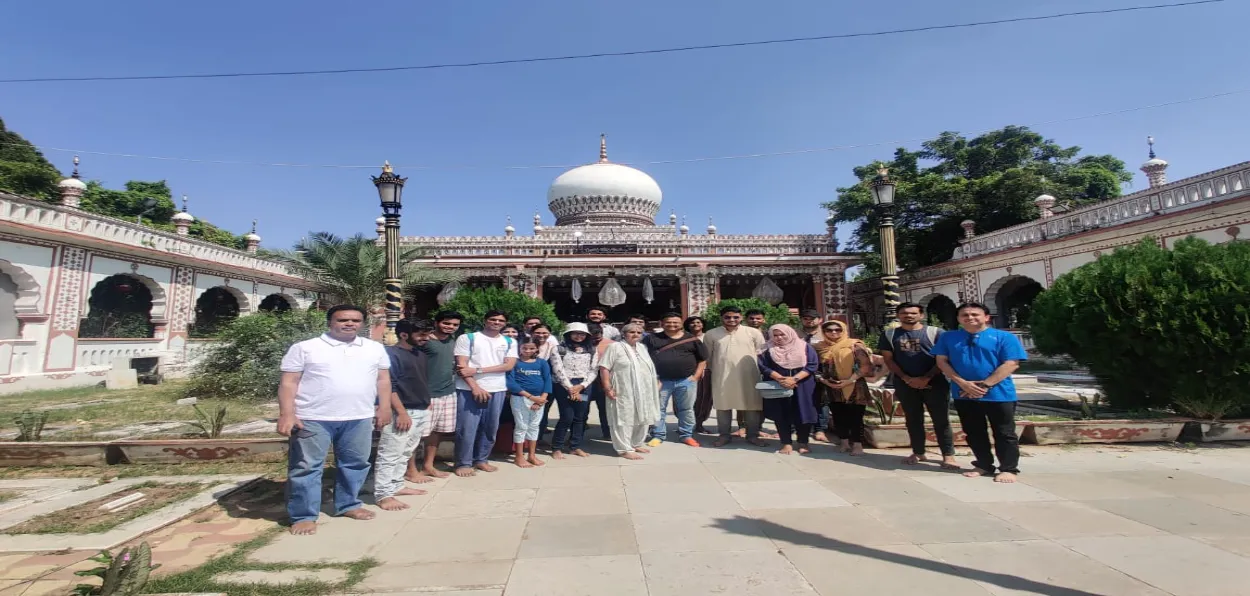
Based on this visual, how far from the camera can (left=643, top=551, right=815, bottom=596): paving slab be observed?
2.35m

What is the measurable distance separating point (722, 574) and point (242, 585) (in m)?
2.12

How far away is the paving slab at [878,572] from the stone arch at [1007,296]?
14.8 meters

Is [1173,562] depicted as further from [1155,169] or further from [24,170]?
[24,170]

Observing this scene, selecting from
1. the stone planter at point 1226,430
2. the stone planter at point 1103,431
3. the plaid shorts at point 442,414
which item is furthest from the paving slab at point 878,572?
the stone planter at point 1226,430

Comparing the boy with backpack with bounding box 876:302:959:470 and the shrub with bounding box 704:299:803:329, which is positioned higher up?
the shrub with bounding box 704:299:803:329

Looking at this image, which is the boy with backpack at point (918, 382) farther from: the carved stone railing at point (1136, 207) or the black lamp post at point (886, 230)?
the carved stone railing at point (1136, 207)

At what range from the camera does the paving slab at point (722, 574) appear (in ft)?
7.71

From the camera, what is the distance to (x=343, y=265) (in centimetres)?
1032

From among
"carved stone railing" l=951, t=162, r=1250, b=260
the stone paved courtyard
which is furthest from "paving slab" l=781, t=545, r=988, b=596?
"carved stone railing" l=951, t=162, r=1250, b=260

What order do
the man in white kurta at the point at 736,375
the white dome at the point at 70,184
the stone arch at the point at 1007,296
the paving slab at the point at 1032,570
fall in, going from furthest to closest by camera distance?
the stone arch at the point at 1007,296 → the white dome at the point at 70,184 → the man in white kurta at the point at 736,375 → the paving slab at the point at 1032,570

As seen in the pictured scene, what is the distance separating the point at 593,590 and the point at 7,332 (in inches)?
616

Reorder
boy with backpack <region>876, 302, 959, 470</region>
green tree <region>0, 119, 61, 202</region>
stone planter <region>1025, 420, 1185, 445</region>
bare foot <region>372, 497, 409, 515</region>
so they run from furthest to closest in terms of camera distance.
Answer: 1. green tree <region>0, 119, 61, 202</region>
2. stone planter <region>1025, 420, 1185, 445</region>
3. boy with backpack <region>876, 302, 959, 470</region>
4. bare foot <region>372, 497, 409, 515</region>

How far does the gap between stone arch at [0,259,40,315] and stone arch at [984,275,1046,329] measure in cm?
2247

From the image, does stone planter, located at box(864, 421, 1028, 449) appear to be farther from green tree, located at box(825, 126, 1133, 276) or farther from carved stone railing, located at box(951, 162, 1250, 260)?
green tree, located at box(825, 126, 1133, 276)
